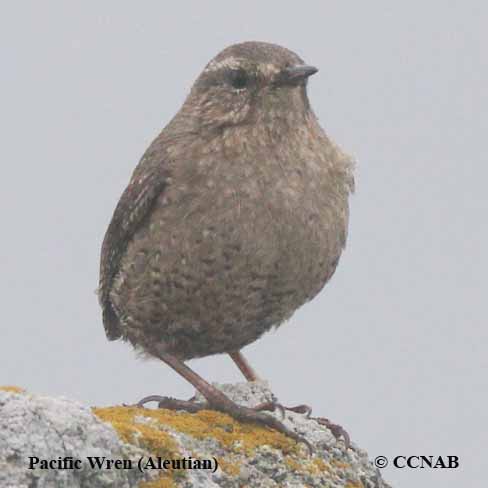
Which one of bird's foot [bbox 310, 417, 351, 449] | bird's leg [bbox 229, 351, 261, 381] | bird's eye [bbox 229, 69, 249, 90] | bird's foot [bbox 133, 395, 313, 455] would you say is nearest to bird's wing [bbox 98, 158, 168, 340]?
bird's eye [bbox 229, 69, 249, 90]

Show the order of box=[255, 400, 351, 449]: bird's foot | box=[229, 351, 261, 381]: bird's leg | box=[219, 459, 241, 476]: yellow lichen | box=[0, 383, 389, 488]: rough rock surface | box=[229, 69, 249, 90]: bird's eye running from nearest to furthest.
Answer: box=[0, 383, 389, 488]: rough rock surface, box=[219, 459, 241, 476]: yellow lichen, box=[255, 400, 351, 449]: bird's foot, box=[229, 69, 249, 90]: bird's eye, box=[229, 351, 261, 381]: bird's leg

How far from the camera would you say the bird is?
596 centimetres

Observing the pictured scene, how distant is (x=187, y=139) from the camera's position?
638 cm

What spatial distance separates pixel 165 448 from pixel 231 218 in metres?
1.50

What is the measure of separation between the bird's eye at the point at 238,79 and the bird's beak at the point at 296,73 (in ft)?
0.77

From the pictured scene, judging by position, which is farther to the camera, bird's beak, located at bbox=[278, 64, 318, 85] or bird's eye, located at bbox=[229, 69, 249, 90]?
bird's eye, located at bbox=[229, 69, 249, 90]

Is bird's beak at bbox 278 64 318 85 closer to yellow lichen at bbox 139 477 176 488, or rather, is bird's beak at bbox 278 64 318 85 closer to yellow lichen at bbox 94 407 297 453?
yellow lichen at bbox 94 407 297 453

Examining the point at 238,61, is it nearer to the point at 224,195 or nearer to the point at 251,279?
the point at 224,195

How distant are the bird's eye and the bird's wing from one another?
61 cm

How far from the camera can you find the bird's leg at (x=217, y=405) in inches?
219

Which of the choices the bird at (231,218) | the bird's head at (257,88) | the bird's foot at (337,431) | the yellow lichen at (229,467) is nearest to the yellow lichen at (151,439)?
the yellow lichen at (229,467)

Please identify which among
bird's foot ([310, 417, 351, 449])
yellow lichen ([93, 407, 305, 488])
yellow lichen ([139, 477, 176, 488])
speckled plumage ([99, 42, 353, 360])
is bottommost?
yellow lichen ([139, 477, 176, 488])

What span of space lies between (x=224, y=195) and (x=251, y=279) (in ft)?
1.55


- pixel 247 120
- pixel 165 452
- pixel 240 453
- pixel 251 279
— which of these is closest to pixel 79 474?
pixel 165 452
